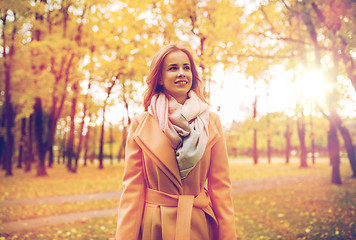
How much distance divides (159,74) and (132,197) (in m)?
0.91

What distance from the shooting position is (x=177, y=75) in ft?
6.61

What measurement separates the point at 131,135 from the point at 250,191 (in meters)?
11.1

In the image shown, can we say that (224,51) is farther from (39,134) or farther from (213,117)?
(39,134)

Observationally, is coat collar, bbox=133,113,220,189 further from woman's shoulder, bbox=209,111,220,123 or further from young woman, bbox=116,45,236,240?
woman's shoulder, bbox=209,111,220,123

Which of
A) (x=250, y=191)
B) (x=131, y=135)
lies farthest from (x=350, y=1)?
(x=250, y=191)

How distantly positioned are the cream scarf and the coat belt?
16cm

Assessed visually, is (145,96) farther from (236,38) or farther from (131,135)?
(236,38)

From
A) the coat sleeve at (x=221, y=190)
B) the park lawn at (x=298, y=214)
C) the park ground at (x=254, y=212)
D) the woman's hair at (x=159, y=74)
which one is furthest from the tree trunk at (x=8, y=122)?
the coat sleeve at (x=221, y=190)

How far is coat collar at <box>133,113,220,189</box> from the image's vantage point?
182 centimetres

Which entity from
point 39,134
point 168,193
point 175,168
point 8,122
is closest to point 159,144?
point 175,168

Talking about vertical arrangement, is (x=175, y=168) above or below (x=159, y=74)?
below

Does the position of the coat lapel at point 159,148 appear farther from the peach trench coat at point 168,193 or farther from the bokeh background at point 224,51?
the bokeh background at point 224,51

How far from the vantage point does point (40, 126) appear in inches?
667

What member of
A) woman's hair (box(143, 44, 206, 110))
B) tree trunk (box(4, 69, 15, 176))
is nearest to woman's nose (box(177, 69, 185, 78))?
woman's hair (box(143, 44, 206, 110))
